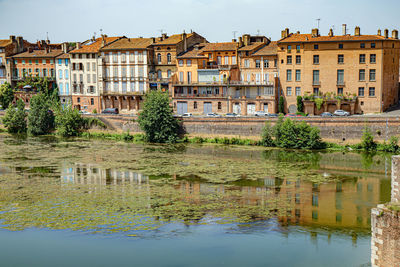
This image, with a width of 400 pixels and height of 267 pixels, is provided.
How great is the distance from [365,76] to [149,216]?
3529 cm

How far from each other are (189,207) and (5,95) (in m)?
49.0

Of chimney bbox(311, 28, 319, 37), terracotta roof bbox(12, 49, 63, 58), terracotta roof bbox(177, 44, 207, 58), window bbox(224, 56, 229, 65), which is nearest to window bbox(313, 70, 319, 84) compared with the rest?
chimney bbox(311, 28, 319, 37)

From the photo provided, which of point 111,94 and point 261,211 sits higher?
point 111,94

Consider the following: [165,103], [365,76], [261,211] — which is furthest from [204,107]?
[261,211]

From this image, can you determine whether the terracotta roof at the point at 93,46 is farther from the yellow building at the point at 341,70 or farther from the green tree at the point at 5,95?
the yellow building at the point at 341,70

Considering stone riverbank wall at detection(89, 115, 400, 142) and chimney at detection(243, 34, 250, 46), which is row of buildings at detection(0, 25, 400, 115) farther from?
stone riverbank wall at detection(89, 115, 400, 142)

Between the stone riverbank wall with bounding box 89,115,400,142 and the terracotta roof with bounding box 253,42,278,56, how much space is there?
10.4 metres

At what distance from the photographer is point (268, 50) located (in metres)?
61.0

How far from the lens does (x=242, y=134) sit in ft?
177

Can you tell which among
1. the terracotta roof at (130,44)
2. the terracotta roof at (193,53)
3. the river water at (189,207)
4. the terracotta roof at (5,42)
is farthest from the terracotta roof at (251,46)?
the terracotta roof at (5,42)

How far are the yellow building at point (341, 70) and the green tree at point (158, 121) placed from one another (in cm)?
1373

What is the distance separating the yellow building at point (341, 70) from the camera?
5522 centimetres

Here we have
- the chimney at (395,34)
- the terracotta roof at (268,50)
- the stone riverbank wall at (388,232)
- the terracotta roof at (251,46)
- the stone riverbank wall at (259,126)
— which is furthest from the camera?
the terracotta roof at (251,46)

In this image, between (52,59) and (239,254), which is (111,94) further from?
(239,254)
